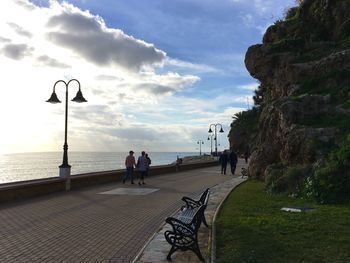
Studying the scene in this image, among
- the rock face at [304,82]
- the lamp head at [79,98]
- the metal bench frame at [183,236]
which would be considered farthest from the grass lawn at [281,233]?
the lamp head at [79,98]

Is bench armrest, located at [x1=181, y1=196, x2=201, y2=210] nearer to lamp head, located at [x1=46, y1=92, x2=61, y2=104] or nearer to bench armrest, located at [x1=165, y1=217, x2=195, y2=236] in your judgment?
bench armrest, located at [x1=165, y1=217, x2=195, y2=236]

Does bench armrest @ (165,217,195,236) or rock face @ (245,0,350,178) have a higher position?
rock face @ (245,0,350,178)

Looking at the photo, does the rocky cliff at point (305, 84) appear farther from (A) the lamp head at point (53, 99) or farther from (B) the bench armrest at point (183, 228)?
(A) the lamp head at point (53, 99)

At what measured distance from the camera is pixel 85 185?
23.0 meters

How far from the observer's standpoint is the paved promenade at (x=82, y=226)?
8484 mm

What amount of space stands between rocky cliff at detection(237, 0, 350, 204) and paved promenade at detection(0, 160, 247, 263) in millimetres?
5610

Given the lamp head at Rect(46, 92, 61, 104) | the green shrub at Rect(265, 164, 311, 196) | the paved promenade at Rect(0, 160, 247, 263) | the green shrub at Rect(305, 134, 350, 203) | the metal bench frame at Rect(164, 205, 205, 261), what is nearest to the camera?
the metal bench frame at Rect(164, 205, 205, 261)

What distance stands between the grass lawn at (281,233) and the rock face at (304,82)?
4785mm

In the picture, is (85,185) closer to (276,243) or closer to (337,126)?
(337,126)

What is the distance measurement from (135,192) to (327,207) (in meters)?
8.94

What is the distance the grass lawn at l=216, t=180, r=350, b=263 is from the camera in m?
7.90

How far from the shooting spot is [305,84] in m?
A: 24.4

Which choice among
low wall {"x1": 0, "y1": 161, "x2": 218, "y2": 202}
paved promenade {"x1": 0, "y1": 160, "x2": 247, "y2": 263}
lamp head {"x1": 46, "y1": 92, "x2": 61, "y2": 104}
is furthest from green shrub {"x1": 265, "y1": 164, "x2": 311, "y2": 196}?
lamp head {"x1": 46, "y1": 92, "x2": 61, "y2": 104}

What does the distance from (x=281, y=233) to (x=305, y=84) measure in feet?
52.2
